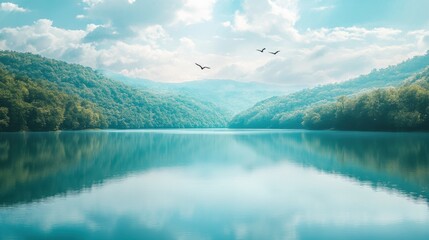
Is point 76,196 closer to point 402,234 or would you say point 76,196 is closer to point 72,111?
point 402,234

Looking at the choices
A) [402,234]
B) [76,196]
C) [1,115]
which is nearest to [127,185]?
[76,196]

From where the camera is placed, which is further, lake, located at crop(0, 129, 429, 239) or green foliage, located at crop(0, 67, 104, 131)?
green foliage, located at crop(0, 67, 104, 131)

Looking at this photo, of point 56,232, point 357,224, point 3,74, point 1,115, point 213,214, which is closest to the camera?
point 56,232

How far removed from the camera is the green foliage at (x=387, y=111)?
100 meters

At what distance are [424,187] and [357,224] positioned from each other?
410 inches

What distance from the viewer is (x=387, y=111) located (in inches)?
4382

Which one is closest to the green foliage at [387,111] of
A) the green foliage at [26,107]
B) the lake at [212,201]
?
the lake at [212,201]

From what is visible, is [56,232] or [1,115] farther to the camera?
[1,115]

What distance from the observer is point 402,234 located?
50.1ft

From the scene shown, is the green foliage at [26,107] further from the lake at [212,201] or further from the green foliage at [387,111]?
the green foliage at [387,111]

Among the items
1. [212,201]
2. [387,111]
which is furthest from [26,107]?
[387,111]

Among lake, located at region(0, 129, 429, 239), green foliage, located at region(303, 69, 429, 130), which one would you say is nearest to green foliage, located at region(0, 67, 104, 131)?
lake, located at region(0, 129, 429, 239)

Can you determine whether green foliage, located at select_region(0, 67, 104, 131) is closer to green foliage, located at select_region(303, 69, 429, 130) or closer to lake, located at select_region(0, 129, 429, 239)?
lake, located at select_region(0, 129, 429, 239)

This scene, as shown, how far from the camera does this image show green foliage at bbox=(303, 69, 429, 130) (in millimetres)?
100188
